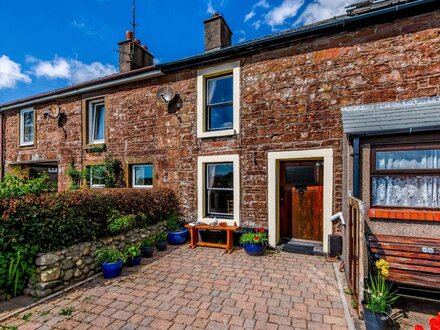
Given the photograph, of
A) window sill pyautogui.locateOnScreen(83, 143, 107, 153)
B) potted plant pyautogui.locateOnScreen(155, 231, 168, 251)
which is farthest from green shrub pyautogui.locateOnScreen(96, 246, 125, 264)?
window sill pyautogui.locateOnScreen(83, 143, 107, 153)

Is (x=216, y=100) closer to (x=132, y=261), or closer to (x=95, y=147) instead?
(x=132, y=261)

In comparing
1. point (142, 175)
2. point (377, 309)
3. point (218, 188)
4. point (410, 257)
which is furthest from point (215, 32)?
point (377, 309)

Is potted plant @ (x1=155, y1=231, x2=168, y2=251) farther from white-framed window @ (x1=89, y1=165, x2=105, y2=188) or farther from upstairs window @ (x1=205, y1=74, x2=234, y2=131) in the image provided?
white-framed window @ (x1=89, y1=165, x2=105, y2=188)

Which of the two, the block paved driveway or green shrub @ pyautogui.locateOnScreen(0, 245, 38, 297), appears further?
→ green shrub @ pyautogui.locateOnScreen(0, 245, 38, 297)

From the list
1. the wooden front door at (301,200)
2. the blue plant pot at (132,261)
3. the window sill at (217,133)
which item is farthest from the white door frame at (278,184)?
the blue plant pot at (132,261)

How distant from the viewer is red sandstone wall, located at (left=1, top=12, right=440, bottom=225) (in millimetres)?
5141

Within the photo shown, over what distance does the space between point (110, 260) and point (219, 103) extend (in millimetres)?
5235

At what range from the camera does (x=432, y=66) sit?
4.92 meters

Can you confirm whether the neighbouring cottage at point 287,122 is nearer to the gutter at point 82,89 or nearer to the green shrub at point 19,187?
the gutter at point 82,89

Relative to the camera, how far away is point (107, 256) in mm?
4828

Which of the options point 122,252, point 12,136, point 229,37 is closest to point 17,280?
point 122,252

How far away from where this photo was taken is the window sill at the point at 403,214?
142 inches

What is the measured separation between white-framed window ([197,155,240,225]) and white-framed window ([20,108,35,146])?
31.4ft

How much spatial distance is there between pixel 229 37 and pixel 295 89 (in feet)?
Answer: 13.4
